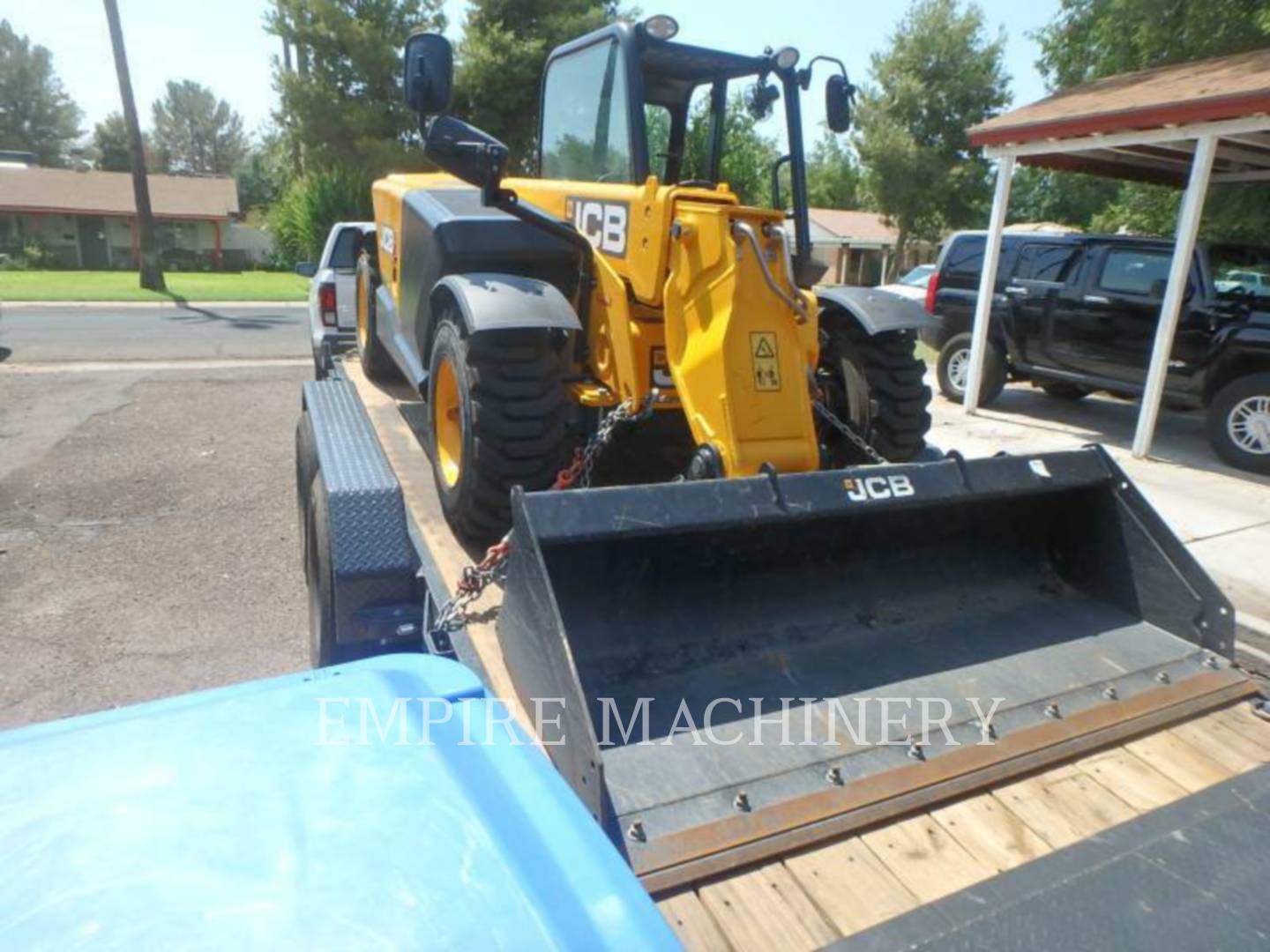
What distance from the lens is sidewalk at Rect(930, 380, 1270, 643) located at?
5.35 m

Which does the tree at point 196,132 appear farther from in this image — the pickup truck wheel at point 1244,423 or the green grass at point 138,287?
the pickup truck wheel at point 1244,423

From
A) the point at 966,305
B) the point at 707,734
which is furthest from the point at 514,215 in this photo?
the point at 966,305

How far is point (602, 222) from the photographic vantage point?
3.71m

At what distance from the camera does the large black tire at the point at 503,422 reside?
314 centimetres

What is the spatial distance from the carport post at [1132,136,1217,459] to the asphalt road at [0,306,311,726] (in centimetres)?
745

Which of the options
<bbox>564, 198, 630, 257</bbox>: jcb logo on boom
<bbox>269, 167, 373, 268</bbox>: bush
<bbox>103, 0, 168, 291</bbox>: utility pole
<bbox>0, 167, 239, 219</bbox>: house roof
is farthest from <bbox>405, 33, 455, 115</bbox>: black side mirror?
<bbox>0, 167, 239, 219</bbox>: house roof

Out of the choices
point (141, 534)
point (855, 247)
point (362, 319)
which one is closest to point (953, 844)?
point (141, 534)

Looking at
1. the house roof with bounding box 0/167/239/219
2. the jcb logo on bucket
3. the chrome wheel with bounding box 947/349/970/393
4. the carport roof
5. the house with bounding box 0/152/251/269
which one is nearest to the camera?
the jcb logo on bucket

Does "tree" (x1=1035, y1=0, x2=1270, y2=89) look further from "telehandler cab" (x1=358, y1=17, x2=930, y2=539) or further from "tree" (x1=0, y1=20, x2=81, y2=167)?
"tree" (x1=0, y1=20, x2=81, y2=167)

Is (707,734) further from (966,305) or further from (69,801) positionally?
(966,305)

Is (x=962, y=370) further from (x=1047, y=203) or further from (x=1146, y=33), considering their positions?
(x=1047, y=203)

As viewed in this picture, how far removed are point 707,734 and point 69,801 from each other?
1526 millimetres

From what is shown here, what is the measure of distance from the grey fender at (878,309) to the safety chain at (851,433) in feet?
1.36

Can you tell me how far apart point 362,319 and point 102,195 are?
4336 cm
